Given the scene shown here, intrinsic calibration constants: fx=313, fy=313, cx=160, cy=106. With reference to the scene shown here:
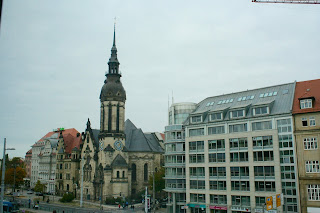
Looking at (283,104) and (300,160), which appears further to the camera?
(283,104)

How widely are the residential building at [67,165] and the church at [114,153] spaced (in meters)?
8.41

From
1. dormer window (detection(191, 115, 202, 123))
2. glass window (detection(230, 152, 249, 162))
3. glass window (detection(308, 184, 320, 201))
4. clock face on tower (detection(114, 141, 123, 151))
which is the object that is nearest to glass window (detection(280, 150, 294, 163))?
glass window (detection(308, 184, 320, 201))

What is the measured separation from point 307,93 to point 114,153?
169ft

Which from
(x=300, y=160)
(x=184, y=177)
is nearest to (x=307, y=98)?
(x=300, y=160)

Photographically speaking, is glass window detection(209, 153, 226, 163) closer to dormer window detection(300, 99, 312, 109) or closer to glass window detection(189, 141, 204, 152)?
glass window detection(189, 141, 204, 152)

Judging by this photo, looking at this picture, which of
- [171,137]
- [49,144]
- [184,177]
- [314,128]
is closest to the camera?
[314,128]

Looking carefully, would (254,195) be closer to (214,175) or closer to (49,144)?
(214,175)

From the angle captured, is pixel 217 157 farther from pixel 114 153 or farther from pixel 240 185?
pixel 114 153

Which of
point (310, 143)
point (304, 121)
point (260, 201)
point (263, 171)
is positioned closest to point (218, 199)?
point (260, 201)

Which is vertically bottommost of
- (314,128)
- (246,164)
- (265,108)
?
(246,164)

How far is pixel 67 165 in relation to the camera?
3967 inches

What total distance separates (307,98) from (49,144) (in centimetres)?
9425

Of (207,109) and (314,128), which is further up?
(207,109)

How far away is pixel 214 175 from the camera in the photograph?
54.5 m
